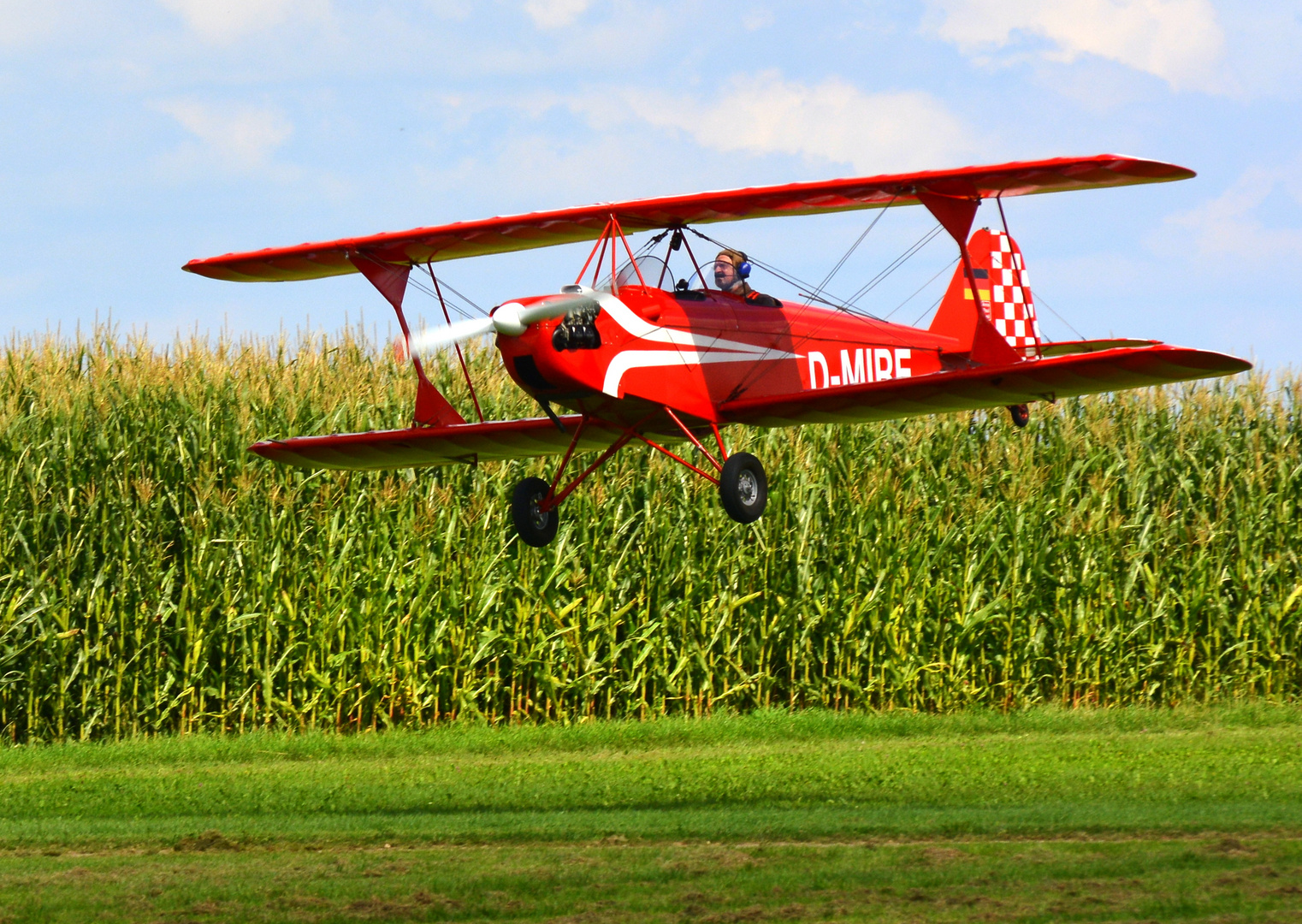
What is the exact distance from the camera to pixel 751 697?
18.2 metres

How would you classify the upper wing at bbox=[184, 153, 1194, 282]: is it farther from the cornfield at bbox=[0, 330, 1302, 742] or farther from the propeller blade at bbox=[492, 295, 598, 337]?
the cornfield at bbox=[0, 330, 1302, 742]

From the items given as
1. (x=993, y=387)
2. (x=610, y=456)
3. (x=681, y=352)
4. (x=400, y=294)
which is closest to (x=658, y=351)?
(x=681, y=352)

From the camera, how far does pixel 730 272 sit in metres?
12.6

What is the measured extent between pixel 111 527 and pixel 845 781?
9.18m

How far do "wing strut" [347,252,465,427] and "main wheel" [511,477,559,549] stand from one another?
47.3 inches

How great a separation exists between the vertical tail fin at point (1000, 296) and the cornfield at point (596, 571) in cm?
328

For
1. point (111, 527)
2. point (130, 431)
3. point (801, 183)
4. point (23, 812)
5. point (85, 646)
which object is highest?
point (801, 183)

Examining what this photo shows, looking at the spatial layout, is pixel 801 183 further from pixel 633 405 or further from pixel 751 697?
pixel 751 697

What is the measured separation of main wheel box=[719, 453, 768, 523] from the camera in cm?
1134

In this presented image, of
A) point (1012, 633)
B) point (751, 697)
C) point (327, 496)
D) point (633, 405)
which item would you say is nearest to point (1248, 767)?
point (1012, 633)

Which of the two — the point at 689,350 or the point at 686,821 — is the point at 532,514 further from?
the point at 686,821

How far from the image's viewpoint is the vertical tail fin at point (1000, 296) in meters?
15.7

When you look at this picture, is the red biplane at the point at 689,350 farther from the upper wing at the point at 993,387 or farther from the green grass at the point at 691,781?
the green grass at the point at 691,781

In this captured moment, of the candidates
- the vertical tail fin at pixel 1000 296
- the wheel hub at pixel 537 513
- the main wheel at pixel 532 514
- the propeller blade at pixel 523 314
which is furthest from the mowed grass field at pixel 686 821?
the vertical tail fin at pixel 1000 296
